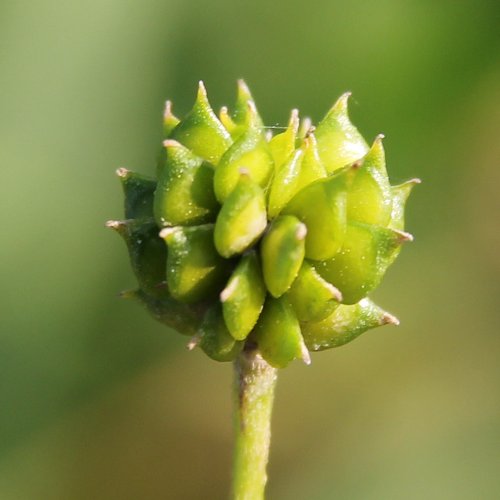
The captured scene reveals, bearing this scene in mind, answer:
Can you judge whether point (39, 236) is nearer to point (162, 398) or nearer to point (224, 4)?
point (162, 398)

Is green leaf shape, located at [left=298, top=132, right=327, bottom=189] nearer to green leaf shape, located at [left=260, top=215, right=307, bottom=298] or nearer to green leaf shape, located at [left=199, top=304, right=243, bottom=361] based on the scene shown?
green leaf shape, located at [left=260, top=215, right=307, bottom=298]

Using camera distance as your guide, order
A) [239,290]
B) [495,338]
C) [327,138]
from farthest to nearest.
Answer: [495,338] → [327,138] → [239,290]

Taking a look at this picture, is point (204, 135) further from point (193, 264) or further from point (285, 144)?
point (193, 264)

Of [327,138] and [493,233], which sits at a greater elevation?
[327,138]

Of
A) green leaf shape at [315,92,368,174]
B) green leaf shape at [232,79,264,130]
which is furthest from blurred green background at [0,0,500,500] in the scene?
green leaf shape at [315,92,368,174]

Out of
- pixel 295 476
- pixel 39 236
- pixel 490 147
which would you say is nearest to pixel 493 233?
pixel 490 147

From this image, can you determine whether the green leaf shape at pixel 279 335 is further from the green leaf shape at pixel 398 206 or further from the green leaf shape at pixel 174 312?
the green leaf shape at pixel 398 206

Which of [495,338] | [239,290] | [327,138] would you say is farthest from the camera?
[495,338]
